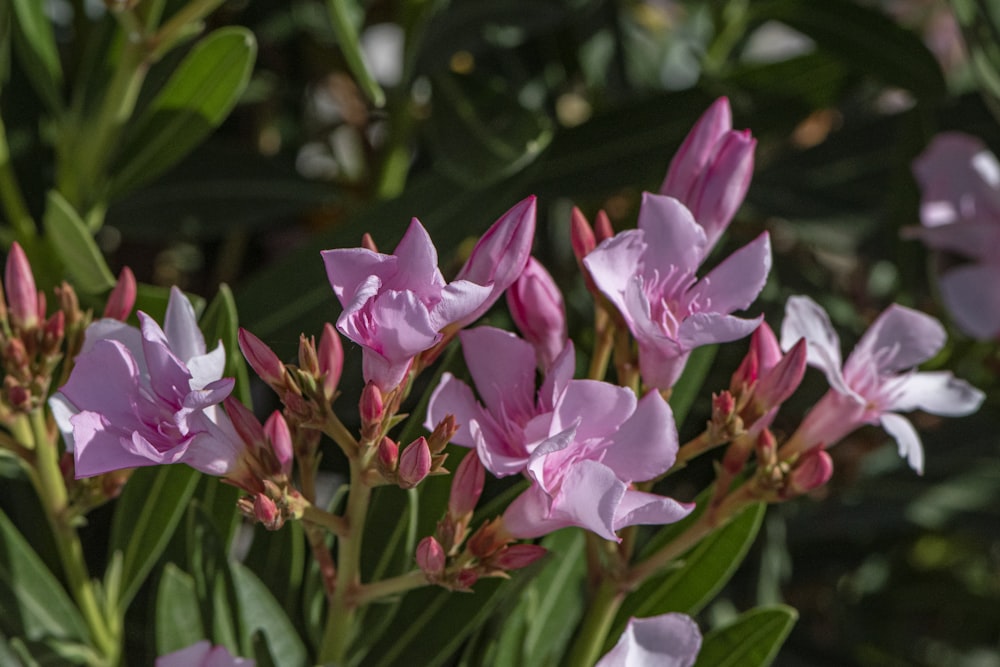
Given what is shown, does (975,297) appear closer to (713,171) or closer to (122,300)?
(713,171)

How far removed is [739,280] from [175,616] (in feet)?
1.34

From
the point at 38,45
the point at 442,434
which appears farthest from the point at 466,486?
the point at 38,45

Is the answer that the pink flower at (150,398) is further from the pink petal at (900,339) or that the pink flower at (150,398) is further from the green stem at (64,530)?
the pink petal at (900,339)

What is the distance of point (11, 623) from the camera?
2.60ft

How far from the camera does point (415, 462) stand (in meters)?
0.59

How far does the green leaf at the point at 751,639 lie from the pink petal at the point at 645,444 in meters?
0.21

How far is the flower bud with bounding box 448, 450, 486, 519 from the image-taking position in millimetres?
630

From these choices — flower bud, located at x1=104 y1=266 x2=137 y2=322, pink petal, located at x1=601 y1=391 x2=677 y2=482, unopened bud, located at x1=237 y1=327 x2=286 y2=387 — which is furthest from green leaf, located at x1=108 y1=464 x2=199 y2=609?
pink petal, located at x1=601 y1=391 x2=677 y2=482

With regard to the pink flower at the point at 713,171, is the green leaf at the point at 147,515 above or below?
below

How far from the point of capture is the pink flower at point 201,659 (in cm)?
66

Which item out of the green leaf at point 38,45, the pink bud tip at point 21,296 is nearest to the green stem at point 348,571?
the pink bud tip at point 21,296

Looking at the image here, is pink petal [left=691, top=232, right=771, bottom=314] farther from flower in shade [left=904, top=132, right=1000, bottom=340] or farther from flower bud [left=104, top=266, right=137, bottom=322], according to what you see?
flower in shade [left=904, top=132, right=1000, bottom=340]

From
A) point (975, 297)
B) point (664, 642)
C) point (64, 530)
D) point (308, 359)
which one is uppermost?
point (308, 359)

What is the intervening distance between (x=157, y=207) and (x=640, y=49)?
0.68 meters
